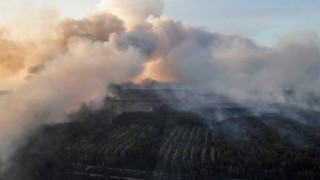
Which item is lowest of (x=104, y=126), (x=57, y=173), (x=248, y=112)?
(x=57, y=173)

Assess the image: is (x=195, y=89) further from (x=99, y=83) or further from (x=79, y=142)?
(x=79, y=142)

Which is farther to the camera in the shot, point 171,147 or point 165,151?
point 171,147

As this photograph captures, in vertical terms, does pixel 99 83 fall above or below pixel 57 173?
above

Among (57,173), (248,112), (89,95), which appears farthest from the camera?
(248,112)

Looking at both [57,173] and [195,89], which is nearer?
[57,173]

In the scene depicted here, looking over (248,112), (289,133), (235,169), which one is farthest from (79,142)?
(248,112)

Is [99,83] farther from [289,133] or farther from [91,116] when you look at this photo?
[289,133]

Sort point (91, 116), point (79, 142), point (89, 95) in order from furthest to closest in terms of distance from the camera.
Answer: point (91, 116) < point (89, 95) < point (79, 142)

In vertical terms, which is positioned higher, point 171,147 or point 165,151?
point 171,147

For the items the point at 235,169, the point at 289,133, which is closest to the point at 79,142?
the point at 235,169
